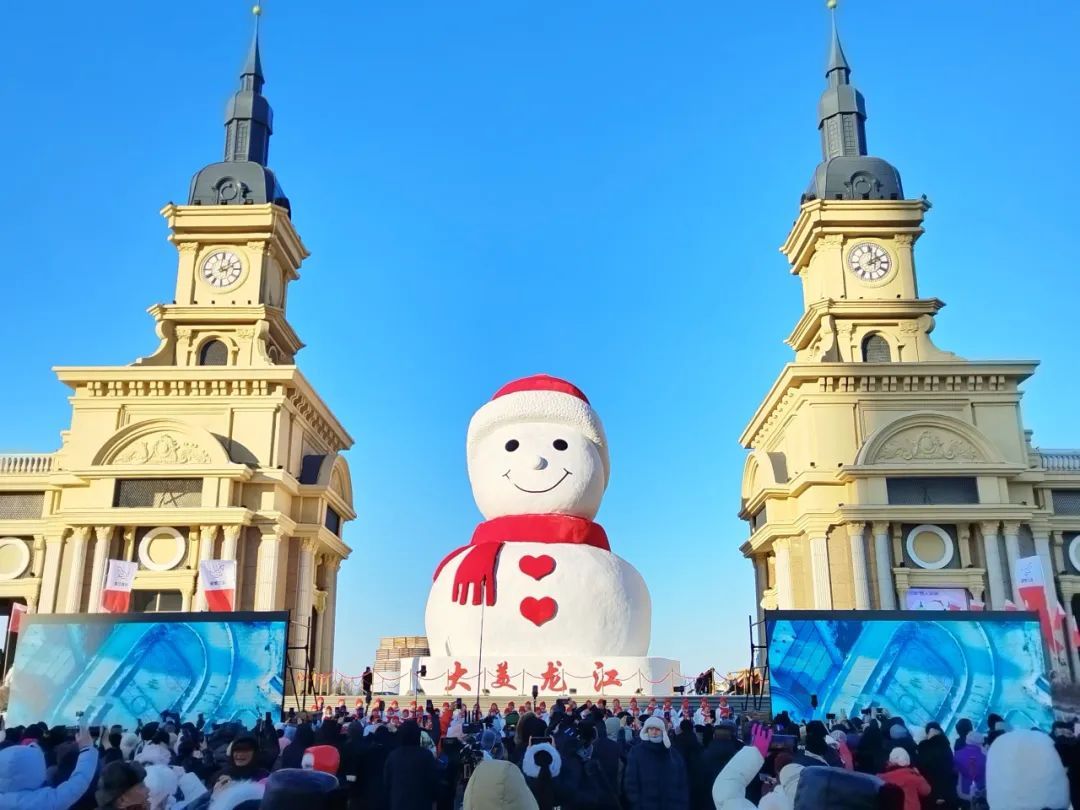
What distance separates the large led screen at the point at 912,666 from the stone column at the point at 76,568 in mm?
21853

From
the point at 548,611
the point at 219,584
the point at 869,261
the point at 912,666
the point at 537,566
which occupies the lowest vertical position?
the point at 912,666

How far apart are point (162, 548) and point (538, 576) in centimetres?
1530

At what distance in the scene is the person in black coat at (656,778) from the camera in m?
6.71

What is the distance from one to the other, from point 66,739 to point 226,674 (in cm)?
738

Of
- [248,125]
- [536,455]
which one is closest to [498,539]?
[536,455]

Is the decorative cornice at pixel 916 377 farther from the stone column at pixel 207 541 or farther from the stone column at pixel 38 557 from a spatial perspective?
the stone column at pixel 38 557

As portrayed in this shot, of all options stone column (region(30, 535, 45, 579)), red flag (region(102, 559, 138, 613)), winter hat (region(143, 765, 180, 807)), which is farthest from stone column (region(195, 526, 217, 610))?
winter hat (region(143, 765, 180, 807))

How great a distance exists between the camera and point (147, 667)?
1628 cm

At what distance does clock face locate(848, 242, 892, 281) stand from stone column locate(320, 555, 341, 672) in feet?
72.6

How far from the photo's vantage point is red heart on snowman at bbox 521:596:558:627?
21.0 metres

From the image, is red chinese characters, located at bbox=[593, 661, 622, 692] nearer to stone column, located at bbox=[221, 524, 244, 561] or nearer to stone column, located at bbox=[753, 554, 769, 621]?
stone column, located at bbox=[221, 524, 244, 561]

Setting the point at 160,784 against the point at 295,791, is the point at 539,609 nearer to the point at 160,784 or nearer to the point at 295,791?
the point at 160,784

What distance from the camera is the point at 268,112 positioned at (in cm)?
3941

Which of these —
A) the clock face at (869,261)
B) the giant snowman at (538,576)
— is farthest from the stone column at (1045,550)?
the giant snowman at (538,576)
